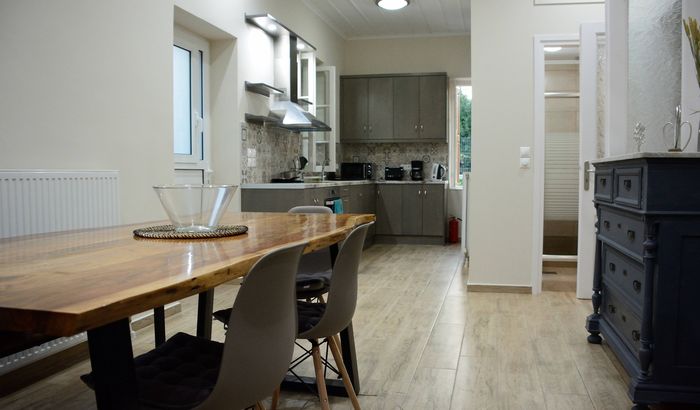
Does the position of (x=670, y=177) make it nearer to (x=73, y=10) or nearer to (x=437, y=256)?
(x=73, y=10)

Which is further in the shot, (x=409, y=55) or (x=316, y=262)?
→ (x=409, y=55)

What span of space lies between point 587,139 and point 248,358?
12.2 ft

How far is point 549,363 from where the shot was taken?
114 inches

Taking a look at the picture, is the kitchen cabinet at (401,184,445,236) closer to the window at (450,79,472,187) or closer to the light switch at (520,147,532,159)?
the window at (450,79,472,187)

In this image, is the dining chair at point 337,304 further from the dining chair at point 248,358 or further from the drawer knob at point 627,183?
the drawer knob at point 627,183

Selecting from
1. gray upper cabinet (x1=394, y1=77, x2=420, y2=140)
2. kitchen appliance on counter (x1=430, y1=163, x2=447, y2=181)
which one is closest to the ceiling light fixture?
gray upper cabinet (x1=394, y1=77, x2=420, y2=140)

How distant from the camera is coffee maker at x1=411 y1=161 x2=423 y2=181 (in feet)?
26.1

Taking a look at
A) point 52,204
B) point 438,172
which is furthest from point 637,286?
point 438,172

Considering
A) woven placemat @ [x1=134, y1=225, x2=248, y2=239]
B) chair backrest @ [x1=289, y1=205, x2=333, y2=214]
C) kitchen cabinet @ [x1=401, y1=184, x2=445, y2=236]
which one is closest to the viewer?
woven placemat @ [x1=134, y1=225, x2=248, y2=239]

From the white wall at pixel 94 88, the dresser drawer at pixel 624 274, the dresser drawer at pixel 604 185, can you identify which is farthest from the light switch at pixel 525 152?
the white wall at pixel 94 88

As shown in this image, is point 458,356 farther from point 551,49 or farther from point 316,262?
point 551,49

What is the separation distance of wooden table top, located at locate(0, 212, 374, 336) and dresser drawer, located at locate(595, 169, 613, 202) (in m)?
1.48

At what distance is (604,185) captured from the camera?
2.99 metres

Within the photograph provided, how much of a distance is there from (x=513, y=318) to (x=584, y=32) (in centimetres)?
213
